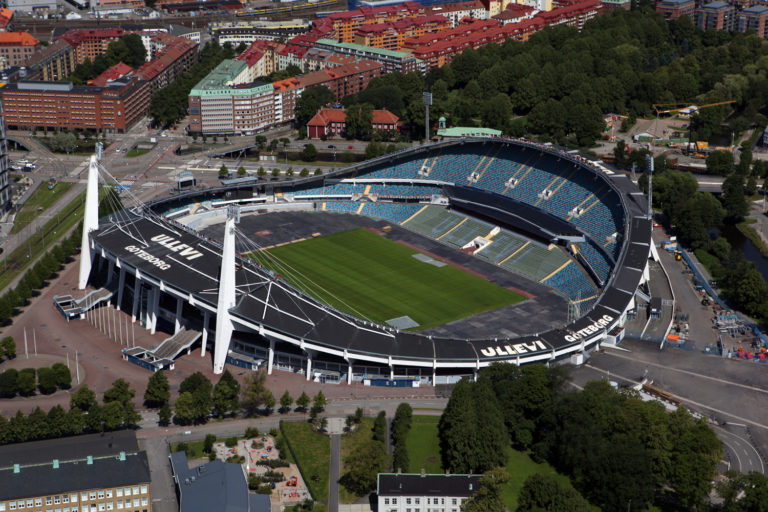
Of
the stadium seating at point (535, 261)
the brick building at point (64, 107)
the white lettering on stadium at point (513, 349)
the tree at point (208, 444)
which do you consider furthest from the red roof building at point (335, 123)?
the tree at point (208, 444)

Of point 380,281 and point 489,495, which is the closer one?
point 489,495

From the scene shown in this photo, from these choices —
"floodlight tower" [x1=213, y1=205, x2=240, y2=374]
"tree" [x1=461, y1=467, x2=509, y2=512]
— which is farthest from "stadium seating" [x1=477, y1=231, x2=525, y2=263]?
"tree" [x1=461, y1=467, x2=509, y2=512]

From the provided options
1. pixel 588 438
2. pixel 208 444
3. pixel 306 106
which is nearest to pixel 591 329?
pixel 588 438

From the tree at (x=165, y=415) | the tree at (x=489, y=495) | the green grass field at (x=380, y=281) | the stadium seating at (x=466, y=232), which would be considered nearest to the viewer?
the tree at (x=489, y=495)

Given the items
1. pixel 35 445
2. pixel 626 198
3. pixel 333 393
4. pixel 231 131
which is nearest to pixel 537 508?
pixel 333 393

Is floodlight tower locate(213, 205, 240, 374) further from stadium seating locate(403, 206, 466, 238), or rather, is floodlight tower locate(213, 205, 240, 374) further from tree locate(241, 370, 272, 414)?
stadium seating locate(403, 206, 466, 238)

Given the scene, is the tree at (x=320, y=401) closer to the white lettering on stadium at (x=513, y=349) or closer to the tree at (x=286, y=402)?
the tree at (x=286, y=402)

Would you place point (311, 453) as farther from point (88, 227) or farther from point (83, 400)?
point (88, 227)
